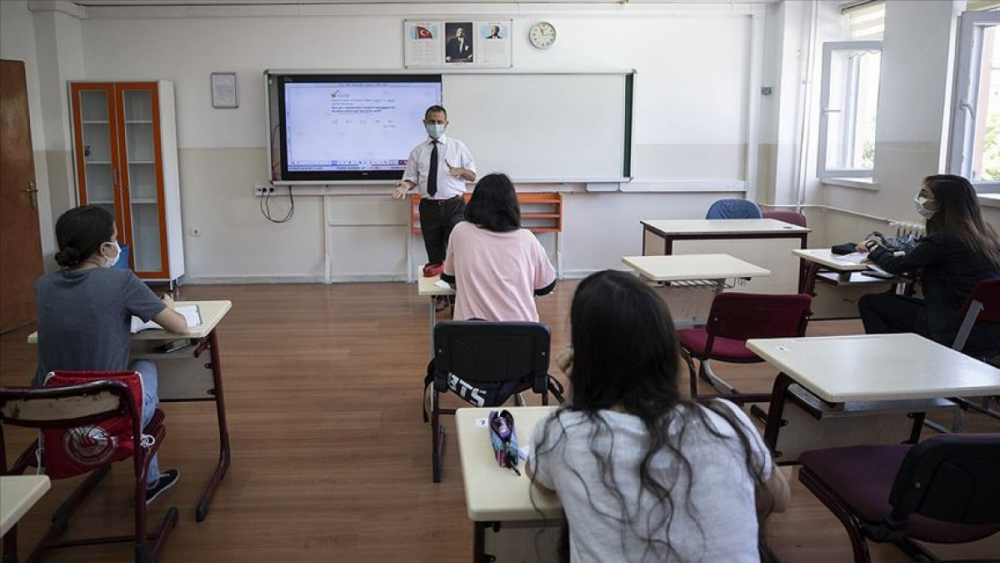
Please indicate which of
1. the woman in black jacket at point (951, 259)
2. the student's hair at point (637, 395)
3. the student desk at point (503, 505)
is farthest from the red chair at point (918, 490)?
the woman in black jacket at point (951, 259)

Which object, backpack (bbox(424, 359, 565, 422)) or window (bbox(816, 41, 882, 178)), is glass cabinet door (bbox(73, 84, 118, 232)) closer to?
backpack (bbox(424, 359, 565, 422))

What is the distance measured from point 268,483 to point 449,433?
0.93 m

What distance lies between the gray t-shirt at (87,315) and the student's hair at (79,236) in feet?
0.18

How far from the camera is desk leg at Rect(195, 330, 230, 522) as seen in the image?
298 centimetres

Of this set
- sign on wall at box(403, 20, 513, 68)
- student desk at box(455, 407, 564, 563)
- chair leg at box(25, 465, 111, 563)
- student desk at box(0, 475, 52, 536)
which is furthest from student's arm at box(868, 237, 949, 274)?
sign on wall at box(403, 20, 513, 68)

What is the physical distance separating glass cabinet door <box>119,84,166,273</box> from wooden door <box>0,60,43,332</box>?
0.94 meters

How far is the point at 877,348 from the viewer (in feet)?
8.63

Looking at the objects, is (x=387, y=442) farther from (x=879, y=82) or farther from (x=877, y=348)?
(x=879, y=82)

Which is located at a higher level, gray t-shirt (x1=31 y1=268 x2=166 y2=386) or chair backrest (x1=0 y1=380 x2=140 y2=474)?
gray t-shirt (x1=31 y1=268 x2=166 y2=386)

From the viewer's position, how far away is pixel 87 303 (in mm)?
2611

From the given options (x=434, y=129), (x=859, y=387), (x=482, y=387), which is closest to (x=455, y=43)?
(x=434, y=129)

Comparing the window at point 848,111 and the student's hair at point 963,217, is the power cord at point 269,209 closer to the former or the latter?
the window at point 848,111

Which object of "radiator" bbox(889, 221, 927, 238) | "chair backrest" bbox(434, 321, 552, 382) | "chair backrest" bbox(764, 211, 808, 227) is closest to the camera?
"chair backrest" bbox(434, 321, 552, 382)

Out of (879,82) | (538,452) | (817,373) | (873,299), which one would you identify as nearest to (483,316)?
(817,373)
